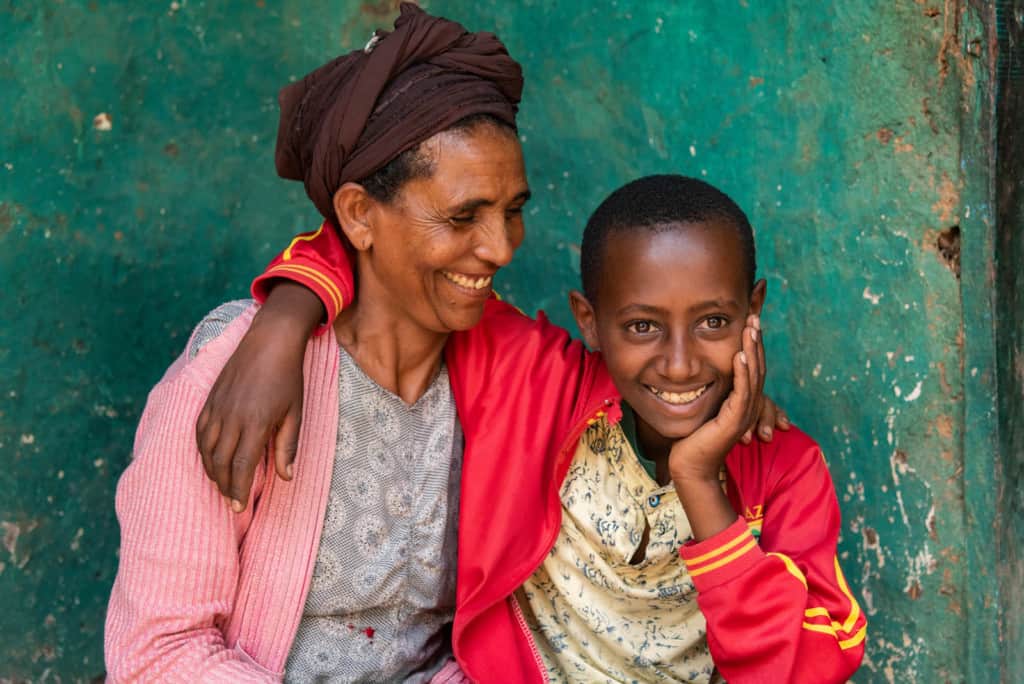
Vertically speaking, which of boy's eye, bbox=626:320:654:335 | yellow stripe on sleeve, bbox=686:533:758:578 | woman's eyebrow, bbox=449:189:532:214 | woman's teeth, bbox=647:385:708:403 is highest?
woman's eyebrow, bbox=449:189:532:214

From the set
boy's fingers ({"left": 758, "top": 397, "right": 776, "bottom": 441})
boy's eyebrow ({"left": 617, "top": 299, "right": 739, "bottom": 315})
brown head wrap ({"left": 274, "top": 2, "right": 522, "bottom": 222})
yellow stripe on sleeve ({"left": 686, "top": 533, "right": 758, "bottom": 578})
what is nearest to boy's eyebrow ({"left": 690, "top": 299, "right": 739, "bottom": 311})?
boy's eyebrow ({"left": 617, "top": 299, "right": 739, "bottom": 315})

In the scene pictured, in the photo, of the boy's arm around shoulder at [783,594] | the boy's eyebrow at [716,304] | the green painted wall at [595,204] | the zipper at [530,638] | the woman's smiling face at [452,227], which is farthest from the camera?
the green painted wall at [595,204]

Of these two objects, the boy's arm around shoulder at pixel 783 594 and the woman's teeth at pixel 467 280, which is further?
the woman's teeth at pixel 467 280

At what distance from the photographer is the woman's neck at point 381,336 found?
8.12 feet

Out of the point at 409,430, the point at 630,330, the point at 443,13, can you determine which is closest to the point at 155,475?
the point at 409,430

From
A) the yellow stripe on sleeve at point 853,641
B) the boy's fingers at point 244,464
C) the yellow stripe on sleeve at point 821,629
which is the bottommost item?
the yellow stripe on sleeve at point 853,641

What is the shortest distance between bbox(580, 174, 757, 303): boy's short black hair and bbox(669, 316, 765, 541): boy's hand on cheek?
8.7 inches

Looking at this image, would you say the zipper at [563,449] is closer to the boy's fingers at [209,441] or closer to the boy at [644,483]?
the boy at [644,483]

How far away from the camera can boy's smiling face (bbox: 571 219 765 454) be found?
223 centimetres

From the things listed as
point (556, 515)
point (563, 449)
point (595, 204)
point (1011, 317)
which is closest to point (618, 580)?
point (556, 515)

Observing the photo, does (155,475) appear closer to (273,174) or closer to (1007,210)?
(273,174)

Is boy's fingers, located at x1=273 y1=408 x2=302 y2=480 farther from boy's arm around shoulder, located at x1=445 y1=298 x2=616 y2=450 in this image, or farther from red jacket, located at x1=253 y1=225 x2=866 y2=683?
boy's arm around shoulder, located at x1=445 y1=298 x2=616 y2=450

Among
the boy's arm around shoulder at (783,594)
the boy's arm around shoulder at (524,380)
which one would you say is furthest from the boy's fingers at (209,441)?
the boy's arm around shoulder at (783,594)

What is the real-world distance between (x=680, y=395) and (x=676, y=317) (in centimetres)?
15
